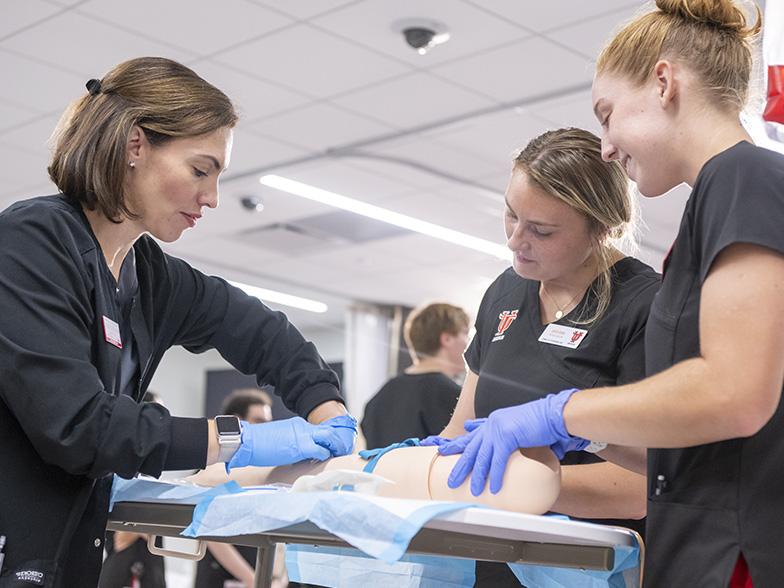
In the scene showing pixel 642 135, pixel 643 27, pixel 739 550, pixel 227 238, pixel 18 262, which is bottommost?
pixel 739 550

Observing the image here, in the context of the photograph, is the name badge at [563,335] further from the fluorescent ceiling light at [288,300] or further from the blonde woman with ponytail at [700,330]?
the fluorescent ceiling light at [288,300]

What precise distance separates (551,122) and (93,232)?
10.7ft

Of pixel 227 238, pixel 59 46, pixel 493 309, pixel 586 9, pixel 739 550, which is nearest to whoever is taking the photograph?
pixel 739 550

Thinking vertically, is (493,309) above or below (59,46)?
below

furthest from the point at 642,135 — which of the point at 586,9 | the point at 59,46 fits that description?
the point at 59,46

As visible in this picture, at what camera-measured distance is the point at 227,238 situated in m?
6.70

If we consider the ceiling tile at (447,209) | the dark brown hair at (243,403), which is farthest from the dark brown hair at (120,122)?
the ceiling tile at (447,209)

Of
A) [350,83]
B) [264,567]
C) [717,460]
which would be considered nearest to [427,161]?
[350,83]

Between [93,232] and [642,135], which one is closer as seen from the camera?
[642,135]

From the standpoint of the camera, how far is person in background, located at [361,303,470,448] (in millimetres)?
3443

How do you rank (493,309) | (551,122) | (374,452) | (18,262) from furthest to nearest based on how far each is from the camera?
(551,122), (493,309), (374,452), (18,262)

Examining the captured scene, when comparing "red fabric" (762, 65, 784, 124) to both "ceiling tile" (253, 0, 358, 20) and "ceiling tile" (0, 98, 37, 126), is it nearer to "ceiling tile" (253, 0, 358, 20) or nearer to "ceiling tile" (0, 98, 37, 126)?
"ceiling tile" (253, 0, 358, 20)

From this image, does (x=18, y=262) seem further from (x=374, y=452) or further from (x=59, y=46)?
(x=59, y=46)

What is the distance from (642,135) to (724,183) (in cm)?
17
